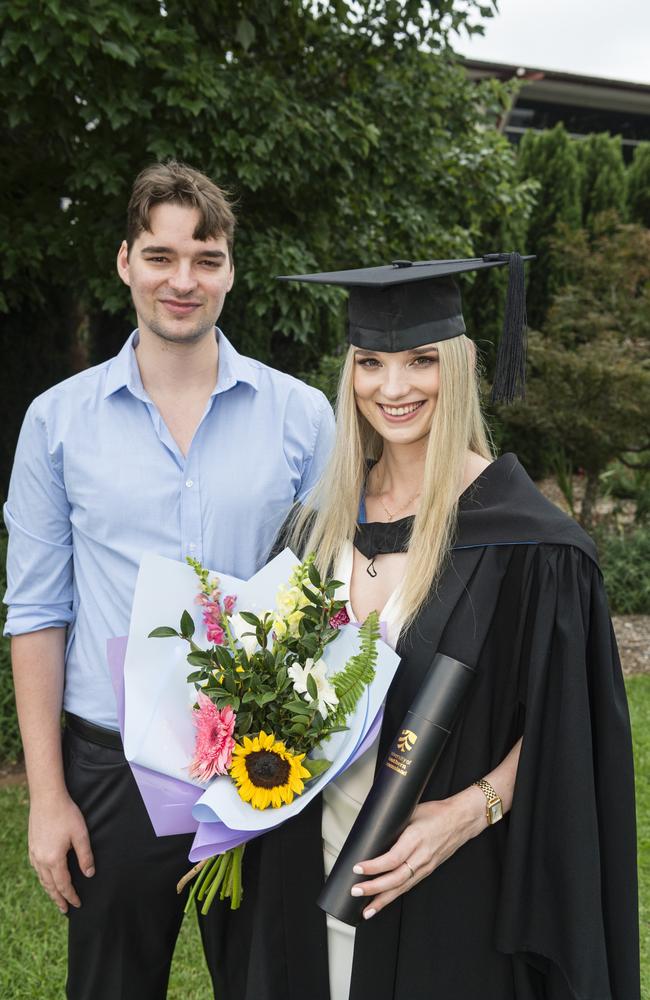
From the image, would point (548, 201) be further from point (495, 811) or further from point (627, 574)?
point (495, 811)

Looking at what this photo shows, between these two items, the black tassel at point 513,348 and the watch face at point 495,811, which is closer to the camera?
the watch face at point 495,811

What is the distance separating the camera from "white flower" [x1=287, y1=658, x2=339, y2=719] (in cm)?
168

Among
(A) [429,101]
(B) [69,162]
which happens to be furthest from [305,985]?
(A) [429,101]

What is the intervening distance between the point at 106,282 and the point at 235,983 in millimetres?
4028

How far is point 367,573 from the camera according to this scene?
202 cm

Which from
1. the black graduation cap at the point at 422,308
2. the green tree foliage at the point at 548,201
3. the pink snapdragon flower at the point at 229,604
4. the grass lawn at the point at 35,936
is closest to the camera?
the pink snapdragon flower at the point at 229,604

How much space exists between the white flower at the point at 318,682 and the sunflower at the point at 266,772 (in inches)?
3.8

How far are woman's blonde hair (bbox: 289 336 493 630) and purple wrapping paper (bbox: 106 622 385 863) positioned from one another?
17 centimetres

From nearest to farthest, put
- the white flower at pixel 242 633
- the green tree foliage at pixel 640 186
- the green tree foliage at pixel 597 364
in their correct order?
1. the white flower at pixel 242 633
2. the green tree foliage at pixel 597 364
3. the green tree foliage at pixel 640 186

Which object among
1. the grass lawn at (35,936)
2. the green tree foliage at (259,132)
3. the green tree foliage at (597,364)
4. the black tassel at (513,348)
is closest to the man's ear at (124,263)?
the black tassel at (513,348)

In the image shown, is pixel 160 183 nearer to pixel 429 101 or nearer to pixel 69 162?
pixel 69 162

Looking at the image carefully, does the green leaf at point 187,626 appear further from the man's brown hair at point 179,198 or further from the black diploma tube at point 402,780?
the man's brown hair at point 179,198

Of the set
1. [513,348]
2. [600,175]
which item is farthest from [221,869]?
[600,175]

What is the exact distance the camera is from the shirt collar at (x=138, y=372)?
222 cm
